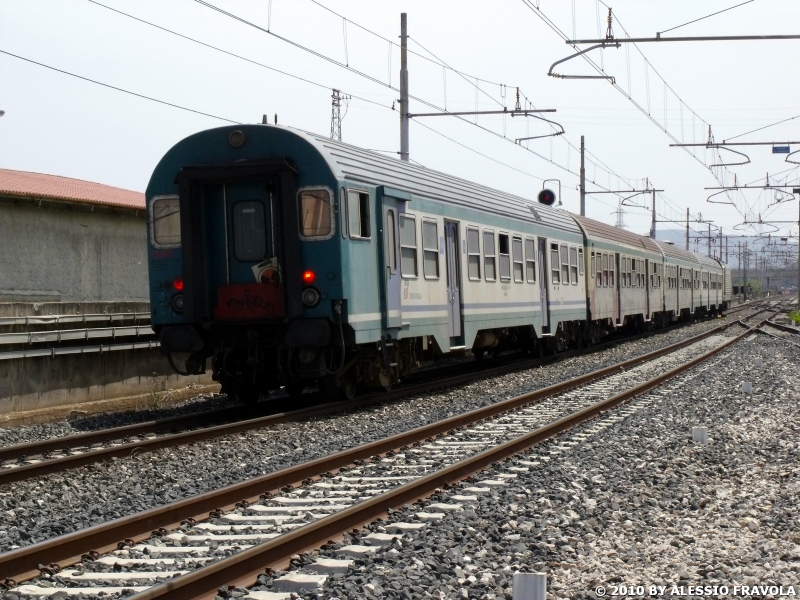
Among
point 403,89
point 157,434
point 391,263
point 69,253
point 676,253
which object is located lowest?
point 157,434

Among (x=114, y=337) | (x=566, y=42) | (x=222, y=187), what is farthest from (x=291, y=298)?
(x=566, y=42)

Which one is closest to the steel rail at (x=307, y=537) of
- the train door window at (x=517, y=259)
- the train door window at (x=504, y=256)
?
the train door window at (x=504, y=256)

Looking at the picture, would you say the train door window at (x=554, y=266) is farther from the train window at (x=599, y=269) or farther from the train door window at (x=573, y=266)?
the train window at (x=599, y=269)

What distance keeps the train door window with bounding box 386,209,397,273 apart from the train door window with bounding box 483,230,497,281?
3878mm

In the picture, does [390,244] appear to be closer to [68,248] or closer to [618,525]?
[618,525]

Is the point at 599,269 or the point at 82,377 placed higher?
the point at 599,269

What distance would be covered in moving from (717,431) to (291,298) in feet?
16.5

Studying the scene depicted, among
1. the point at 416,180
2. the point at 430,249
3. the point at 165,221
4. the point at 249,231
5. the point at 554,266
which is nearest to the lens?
the point at 249,231

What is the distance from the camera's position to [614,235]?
2964 cm

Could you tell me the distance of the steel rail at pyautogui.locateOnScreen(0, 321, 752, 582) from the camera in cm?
551

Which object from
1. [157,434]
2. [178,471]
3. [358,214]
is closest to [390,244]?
[358,214]

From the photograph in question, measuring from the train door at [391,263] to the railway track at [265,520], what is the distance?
233cm

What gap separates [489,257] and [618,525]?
439 inches

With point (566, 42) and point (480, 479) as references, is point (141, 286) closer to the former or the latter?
point (566, 42)
